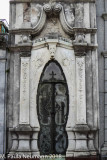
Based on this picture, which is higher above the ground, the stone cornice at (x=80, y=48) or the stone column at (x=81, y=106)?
the stone cornice at (x=80, y=48)

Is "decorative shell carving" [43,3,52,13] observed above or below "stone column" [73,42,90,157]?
above

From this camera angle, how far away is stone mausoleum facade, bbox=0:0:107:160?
12.4 metres

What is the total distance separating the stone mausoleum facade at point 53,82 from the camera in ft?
40.7

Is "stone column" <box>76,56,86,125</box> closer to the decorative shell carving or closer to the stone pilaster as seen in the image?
the decorative shell carving

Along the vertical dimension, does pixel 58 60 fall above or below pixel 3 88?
above

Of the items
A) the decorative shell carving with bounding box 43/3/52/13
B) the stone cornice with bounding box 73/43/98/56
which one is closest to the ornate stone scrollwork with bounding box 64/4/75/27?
→ the decorative shell carving with bounding box 43/3/52/13

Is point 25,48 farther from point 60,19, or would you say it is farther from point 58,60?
point 60,19

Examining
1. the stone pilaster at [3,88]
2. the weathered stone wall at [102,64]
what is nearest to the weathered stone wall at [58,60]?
the stone pilaster at [3,88]

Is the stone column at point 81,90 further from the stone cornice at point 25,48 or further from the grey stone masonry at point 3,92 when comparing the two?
the grey stone masonry at point 3,92

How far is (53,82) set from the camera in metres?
12.9

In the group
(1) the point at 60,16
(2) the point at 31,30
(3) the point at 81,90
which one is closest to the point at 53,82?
(3) the point at 81,90

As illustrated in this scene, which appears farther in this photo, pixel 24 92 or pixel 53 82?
pixel 53 82

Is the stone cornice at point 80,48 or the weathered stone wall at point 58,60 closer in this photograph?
the weathered stone wall at point 58,60

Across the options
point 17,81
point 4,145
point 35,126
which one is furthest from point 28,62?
point 4,145
